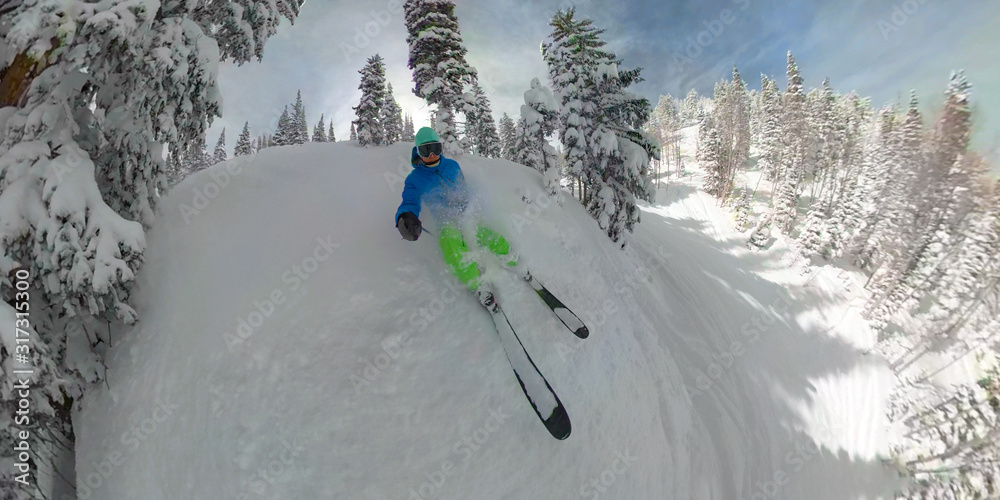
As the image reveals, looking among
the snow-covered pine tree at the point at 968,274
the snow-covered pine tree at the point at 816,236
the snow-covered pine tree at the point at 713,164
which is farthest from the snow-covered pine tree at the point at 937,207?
the snow-covered pine tree at the point at 713,164

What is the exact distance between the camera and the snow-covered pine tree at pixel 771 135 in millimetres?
50572

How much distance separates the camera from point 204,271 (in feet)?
17.6

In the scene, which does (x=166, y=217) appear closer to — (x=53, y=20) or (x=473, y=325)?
(x=53, y=20)

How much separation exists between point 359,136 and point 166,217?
19012 mm

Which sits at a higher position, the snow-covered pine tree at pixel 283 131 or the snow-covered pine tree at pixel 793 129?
the snow-covered pine tree at pixel 283 131

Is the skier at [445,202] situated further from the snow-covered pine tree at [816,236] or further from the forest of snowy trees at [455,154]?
the snow-covered pine tree at [816,236]

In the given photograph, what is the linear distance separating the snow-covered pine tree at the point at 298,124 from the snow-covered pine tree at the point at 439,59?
87.4 ft

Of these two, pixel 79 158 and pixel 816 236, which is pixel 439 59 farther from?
pixel 816 236

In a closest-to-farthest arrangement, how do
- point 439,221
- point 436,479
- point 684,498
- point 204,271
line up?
point 436,479 < point 204,271 < point 439,221 < point 684,498

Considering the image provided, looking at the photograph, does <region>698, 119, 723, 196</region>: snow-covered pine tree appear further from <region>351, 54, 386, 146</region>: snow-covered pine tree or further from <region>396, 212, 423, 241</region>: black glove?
<region>396, 212, 423, 241</region>: black glove

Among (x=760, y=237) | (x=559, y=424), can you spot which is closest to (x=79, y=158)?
(x=559, y=424)

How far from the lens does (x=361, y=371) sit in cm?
471

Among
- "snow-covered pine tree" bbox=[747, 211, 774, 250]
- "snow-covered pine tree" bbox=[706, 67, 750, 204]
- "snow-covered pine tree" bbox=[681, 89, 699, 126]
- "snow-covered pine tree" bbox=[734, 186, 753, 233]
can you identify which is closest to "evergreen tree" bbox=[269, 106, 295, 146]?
"snow-covered pine tree" bbox=[747, 211, 774, 250]

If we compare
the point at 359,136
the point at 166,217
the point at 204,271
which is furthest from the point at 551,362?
the point at 359,136
